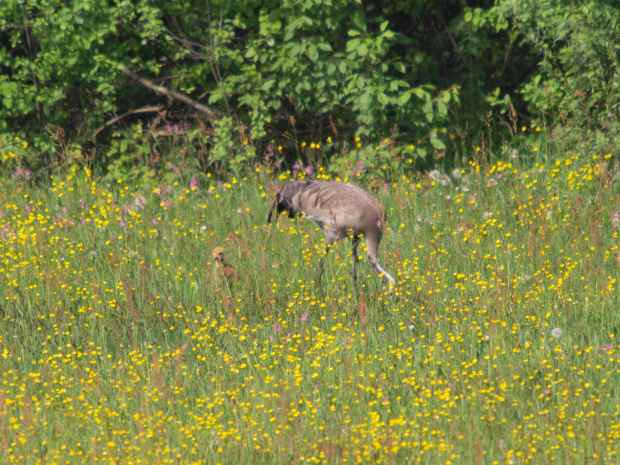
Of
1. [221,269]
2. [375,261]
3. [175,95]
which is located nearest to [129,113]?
[175,95]

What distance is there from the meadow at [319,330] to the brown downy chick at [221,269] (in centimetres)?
9

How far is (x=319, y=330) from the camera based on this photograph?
199 inches

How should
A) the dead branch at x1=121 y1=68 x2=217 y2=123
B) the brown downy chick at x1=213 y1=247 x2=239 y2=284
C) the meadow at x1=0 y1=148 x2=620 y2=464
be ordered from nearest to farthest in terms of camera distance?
1. the meadow at x1=0 y1=148 x2=620 y2=464
2. the brown downy chick at x1=213 y1=247 x2=239 y2=284
3. the dead branch at x1=121 y1=68 x2=217 y2=123

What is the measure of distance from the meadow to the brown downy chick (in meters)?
0.09

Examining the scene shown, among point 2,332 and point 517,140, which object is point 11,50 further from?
point 517,140

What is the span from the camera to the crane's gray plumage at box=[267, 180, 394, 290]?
227 inches

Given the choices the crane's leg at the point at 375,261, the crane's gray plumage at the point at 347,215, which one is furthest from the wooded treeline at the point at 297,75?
the crane's leg at the point at 375,261

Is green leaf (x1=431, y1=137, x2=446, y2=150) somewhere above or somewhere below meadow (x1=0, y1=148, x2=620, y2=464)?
above

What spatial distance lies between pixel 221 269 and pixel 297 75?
3.13 meters

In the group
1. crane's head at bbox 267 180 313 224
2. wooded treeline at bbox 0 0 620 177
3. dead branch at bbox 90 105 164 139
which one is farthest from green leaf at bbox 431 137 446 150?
dead branch at bbox 90 105 164 139

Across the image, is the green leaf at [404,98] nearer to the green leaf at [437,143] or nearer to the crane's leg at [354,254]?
the green leaf at [437,143]

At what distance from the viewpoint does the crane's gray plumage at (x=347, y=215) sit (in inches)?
227

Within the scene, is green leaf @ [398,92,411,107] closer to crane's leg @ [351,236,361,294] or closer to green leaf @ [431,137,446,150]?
green leaf @ [431,137,446,150]

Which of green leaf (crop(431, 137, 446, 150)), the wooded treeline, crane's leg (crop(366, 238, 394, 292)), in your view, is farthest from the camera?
green leaf (crop(431, 137, 446, 150))
